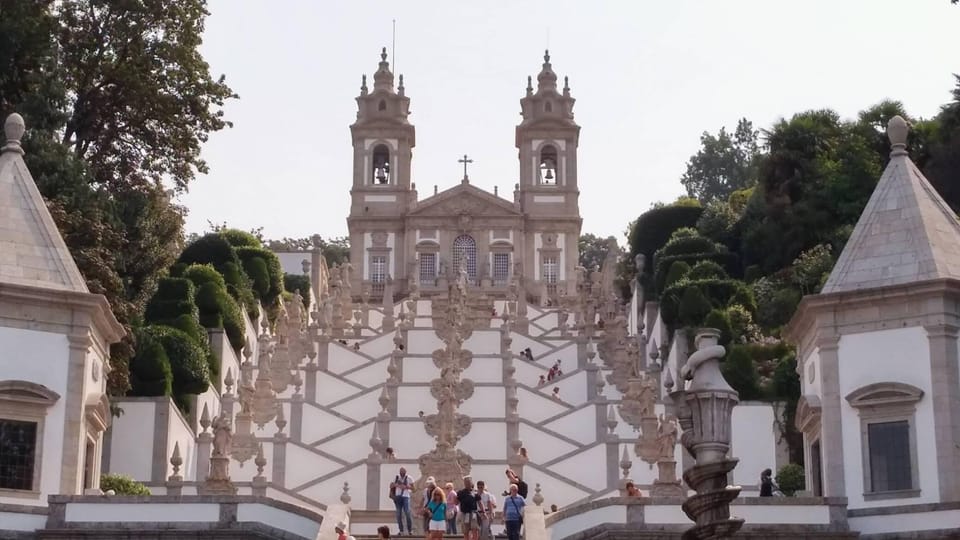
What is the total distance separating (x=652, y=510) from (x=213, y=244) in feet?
96.8

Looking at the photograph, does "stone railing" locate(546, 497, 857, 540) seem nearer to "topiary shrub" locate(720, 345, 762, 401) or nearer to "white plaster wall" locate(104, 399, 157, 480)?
"white plaster wall" locate(104, 399, 157, 480)

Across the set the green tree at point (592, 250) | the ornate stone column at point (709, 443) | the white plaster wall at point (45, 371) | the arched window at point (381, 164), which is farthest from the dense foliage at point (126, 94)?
the green tree at point (592, 250)

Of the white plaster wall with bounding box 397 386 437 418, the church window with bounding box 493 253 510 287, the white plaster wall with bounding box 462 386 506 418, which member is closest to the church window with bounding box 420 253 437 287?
A: the church window with bounding box 493 253 510 287

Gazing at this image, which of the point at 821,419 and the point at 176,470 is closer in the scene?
the point at 821,419

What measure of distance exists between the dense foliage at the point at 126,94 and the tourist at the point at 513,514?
15046 mm

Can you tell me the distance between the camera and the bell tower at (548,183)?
78.1m

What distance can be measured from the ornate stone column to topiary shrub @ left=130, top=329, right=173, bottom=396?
24.3 meters

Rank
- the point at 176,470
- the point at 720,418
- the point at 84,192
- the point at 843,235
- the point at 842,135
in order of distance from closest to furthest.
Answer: the point at 720,418, the point at 176,470, the point at 84,192, the point at 843,235, the point at 842,135

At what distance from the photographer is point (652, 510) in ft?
88.7

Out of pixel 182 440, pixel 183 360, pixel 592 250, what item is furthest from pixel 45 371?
pixel 592 250

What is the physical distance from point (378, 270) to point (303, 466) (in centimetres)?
3805

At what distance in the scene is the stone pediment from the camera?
78.8 meters

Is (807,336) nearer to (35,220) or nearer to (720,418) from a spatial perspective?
(35,220)

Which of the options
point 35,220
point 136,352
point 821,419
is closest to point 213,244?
point 136,352
